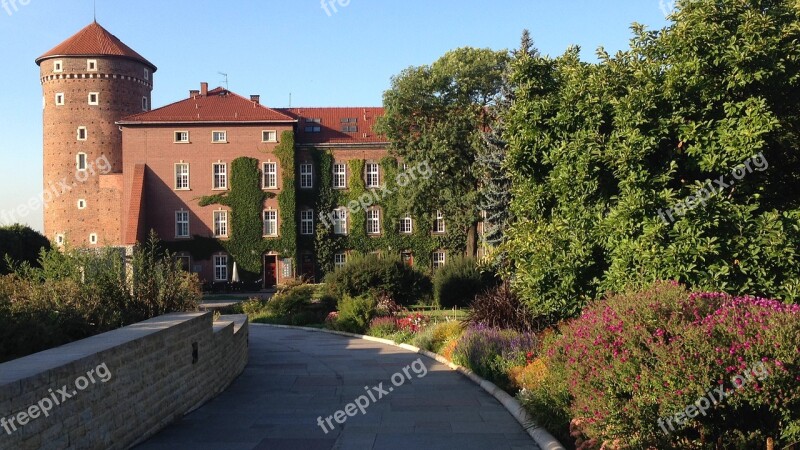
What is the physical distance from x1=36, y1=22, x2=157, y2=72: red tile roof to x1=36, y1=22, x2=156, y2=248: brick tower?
8 cm

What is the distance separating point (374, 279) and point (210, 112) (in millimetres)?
30211

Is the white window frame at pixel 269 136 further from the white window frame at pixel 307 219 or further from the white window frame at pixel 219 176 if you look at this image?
the white window frame at pixel 307 219

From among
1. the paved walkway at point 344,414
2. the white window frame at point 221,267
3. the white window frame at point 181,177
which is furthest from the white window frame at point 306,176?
the paved walkway at point 344,414

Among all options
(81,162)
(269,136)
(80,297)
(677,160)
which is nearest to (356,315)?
(80,297)

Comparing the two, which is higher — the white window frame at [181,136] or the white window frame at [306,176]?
the white window frame at [181,136]

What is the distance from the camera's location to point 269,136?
5606 cm

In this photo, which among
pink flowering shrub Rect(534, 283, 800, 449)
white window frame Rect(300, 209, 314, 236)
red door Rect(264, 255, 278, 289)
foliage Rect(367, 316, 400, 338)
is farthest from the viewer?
white window frame Rect(300, 209, 314, 236)

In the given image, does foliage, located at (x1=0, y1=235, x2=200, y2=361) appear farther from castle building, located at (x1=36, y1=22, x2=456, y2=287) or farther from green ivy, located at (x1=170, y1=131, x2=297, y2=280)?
green ivy, located at (x1=170, y1=131, x2=297, y2=280)

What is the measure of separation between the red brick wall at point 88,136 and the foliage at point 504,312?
5059cm

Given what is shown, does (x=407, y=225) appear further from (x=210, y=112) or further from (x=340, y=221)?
(x=210, y=112)

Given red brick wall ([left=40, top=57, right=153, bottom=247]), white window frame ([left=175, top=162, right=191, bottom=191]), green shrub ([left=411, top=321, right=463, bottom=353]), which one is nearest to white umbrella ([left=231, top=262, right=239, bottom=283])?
white window frame ([left=175, top=162, right=191, bottom=191])

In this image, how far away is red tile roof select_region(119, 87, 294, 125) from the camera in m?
55.3

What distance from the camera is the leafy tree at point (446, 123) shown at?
44.1 meters

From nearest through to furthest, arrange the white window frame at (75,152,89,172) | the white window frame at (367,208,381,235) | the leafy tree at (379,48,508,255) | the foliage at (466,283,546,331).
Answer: the foliage at (466,283,546,331)
the leafy tree at (379,48,508,255)
the white window frame at (367,208,381,235)
the white window frame at (75,152,89,172)
